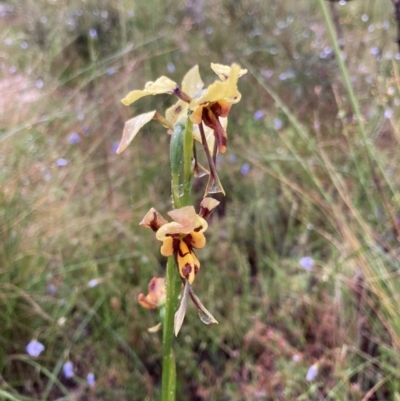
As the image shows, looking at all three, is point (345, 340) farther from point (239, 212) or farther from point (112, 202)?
point (112, 202)

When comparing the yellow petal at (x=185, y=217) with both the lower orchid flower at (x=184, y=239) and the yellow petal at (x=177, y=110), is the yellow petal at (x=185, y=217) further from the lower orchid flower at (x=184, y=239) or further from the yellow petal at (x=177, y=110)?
the yellow petal at (x=177, y=110)

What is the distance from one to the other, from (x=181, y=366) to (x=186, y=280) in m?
0.75

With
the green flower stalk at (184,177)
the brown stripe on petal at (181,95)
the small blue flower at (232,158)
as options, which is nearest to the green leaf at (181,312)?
the green flower stalk at (184,177)

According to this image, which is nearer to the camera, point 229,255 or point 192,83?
point 192,83

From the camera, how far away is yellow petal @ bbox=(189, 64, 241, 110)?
1.38 feet

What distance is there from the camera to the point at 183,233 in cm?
47

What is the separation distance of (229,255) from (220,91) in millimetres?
1026

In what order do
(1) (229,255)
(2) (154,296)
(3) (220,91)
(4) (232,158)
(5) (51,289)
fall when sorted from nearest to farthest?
(3) (220,91) < (2) (154,296) < (5) (51,289) < (1) (229,255) < (4) (232,158)

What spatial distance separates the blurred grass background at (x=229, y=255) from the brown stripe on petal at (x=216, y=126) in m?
0.38

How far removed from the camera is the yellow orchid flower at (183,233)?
Result: 0.45 metres

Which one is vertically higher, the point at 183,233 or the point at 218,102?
the point at 218,102

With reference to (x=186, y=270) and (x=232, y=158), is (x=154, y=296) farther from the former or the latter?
(x=232, y=158)

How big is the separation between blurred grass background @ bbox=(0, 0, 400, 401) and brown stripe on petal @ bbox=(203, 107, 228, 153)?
38cm

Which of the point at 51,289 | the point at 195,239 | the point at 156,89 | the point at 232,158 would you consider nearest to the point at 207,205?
the point at 195,239
